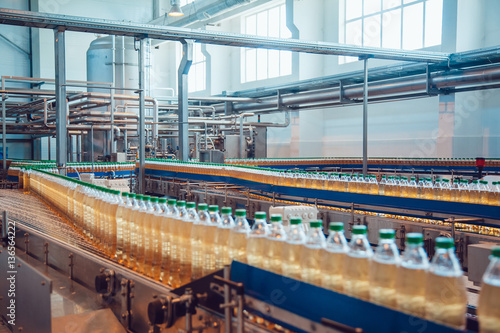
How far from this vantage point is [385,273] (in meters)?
1.13

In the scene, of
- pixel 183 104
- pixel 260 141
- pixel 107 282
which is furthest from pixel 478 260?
pixel 260 141

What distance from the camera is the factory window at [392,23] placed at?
36.5 feet

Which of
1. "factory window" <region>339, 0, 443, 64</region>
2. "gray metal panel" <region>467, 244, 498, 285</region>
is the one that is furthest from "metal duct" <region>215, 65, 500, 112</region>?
"gray metal panel" <region>467, 244, 498, 285</region>

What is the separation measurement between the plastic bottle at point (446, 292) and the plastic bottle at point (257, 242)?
52 cm

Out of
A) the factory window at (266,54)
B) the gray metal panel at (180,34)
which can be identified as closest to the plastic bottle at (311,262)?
the gray metal panel at (180,34)

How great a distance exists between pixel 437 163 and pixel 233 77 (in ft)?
34.5

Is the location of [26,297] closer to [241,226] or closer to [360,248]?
[241,226]

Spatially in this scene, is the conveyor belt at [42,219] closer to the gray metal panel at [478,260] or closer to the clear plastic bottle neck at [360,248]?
the clear plastic bottle neck at [360,248]

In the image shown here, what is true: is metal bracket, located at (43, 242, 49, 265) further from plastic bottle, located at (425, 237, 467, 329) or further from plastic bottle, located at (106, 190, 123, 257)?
plastic bottle, located at (425, 237, 467, 329)

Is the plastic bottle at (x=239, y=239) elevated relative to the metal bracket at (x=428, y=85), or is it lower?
lower

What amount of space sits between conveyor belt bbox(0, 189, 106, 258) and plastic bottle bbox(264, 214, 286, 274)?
102 cm

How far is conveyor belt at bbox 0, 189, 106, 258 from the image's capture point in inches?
95.0

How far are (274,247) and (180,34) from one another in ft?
17.2

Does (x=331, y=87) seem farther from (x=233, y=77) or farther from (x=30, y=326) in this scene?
(x=30, y=326)
